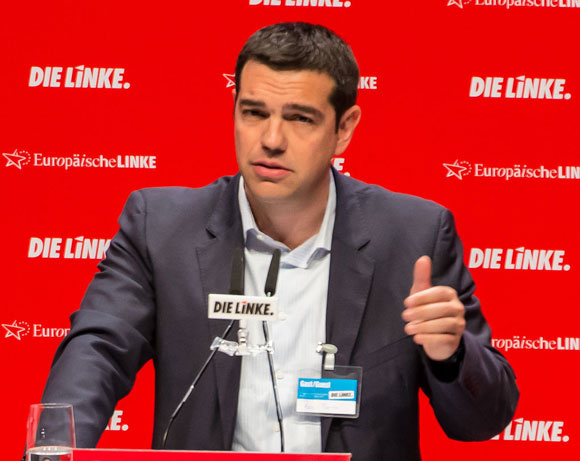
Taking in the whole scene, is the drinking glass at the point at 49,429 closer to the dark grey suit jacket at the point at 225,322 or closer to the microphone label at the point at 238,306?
the microphone label at the point at 238,306

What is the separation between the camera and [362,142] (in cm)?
417

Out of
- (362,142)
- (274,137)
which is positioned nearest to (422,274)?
(274,137)

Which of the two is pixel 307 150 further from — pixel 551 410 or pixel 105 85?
pixel 551 410

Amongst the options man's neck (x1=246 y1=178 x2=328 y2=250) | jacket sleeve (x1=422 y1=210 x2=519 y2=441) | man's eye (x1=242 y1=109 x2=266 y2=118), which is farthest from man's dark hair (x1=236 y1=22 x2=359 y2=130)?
jacket sleeve (x1=422 y1=210 x2=519 y2=441)

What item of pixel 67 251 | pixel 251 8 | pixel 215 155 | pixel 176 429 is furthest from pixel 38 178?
pixel 176 429

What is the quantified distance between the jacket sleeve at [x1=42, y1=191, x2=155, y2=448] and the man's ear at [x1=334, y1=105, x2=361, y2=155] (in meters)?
0.60

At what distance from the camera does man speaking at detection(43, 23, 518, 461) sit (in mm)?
2486

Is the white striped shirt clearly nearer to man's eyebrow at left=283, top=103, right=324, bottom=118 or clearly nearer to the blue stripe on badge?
the blue stripe on badge

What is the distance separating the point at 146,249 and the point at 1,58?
6.29 ft

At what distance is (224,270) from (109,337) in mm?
370

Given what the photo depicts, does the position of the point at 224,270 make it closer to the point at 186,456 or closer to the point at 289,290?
the point at 289,290

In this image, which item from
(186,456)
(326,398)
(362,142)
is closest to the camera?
(186,456)

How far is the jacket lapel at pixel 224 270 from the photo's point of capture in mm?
2498

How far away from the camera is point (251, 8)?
4180 mm
